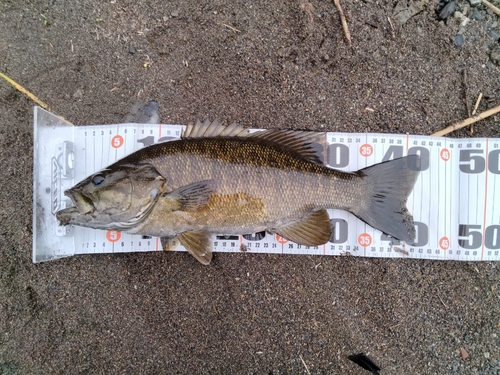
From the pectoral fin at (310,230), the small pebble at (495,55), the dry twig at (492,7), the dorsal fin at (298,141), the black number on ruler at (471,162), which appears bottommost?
the pectoral fin at (310,230)

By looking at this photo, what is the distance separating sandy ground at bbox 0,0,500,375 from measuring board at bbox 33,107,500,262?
0.13 meters

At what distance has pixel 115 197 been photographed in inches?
99.4

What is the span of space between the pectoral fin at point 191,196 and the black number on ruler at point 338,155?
1234mm

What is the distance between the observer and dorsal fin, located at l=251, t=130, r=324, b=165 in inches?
112

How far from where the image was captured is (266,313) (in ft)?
10.3

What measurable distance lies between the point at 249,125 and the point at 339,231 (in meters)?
1.32

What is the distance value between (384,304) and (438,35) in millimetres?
2617

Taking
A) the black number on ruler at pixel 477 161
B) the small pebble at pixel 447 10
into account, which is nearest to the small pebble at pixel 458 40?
the small pebble at pixel 447 10

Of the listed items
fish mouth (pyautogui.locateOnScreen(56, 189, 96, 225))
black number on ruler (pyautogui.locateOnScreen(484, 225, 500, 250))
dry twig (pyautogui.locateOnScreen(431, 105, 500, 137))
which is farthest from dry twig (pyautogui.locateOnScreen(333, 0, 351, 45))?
fish mouth (pyautogui.locateOnScreen(56, 189, 96, 225))

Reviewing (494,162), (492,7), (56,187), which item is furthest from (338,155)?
(56,187)

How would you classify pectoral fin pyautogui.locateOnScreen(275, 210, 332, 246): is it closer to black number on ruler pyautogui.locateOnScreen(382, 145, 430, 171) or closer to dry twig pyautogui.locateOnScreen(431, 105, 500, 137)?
black number on ruler pyautogui.locateOnScreen(382, 145, 430, 171)

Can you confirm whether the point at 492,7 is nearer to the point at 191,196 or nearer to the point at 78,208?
the point at 191,196

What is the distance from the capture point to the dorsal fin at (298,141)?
2842 mm

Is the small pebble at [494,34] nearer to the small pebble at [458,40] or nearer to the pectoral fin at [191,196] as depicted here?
the small pebble at [458,40]
